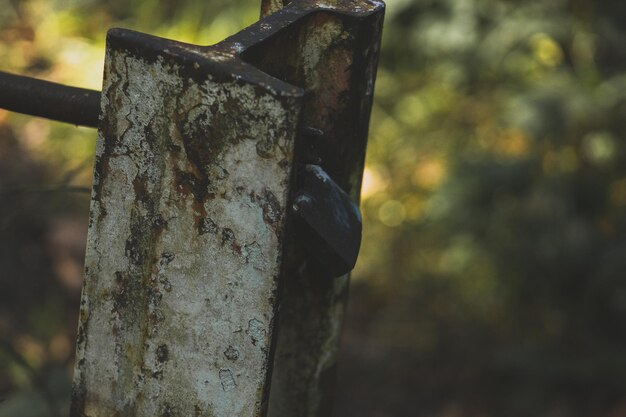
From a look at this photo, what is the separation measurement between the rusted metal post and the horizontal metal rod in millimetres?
134

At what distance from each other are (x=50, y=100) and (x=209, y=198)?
11.4 inches

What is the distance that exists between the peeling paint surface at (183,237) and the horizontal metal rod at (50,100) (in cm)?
14

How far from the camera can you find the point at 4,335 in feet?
10.1

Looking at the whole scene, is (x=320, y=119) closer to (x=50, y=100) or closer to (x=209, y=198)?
(x=209, y=198)

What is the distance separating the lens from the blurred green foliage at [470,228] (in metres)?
2.79

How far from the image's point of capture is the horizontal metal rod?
88 cm

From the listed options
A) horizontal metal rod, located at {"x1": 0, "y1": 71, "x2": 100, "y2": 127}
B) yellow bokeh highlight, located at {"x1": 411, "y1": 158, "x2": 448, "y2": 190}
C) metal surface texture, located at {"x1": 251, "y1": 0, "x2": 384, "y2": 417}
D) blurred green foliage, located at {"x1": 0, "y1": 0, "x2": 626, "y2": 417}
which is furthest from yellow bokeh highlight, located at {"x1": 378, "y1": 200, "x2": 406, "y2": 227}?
horizontal metal rod, located at {"x1": 0, "y1": 71, "x2": 100, "y2": 127}

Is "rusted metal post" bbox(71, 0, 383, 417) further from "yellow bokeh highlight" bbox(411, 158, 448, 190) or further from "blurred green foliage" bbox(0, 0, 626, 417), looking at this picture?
"yellow bokeh highlight" bbox(411, 158, 448, 190)

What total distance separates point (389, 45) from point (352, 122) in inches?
132

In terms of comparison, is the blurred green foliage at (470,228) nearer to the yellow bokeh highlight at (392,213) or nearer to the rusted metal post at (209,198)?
the yellow bokeh highlight at (392,213)

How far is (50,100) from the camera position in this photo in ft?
2.96

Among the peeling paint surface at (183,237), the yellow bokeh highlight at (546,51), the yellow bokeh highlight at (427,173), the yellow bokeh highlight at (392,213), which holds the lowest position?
the yellow bokeh highlight at (392,213)

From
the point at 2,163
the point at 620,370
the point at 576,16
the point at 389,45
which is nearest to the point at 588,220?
the point at 620,370

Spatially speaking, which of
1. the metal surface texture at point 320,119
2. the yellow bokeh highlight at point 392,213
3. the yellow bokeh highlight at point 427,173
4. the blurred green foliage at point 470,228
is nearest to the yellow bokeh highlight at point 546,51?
the blurred green foliage at point 470,228
